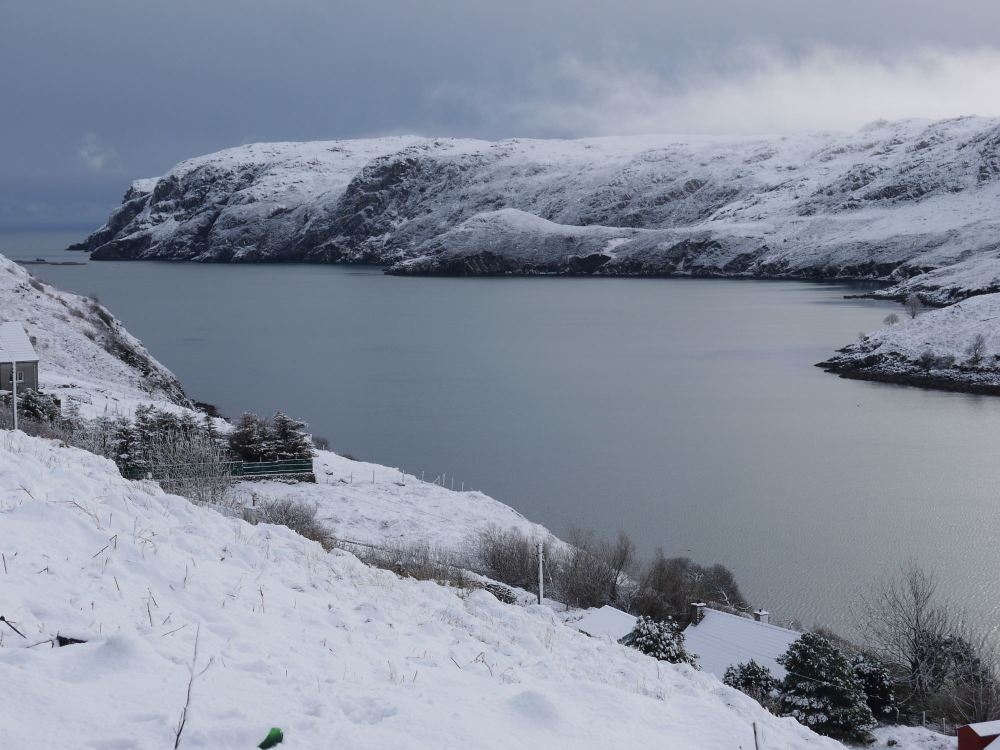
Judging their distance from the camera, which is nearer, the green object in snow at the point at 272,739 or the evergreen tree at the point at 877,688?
the green object in snow at the point at 272,739

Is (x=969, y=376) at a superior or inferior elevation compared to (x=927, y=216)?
inferior

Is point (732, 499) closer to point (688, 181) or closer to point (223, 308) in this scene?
point (223, 308)

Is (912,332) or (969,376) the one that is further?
(912,332)

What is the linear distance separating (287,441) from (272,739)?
1931 centimetres

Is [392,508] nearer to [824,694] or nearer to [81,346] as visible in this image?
[824,694]

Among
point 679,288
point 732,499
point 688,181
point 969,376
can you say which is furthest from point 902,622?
point 688,181

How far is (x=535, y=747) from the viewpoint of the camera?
4.43m

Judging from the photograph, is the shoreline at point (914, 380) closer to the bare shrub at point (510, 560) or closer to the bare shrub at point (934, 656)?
the bare shrub at point (934, 656)

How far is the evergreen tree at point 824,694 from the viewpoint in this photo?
11727 mm

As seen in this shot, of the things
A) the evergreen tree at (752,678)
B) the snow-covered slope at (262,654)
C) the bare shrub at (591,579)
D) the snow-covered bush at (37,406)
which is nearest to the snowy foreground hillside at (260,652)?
the snow-covered slope at (262,654)

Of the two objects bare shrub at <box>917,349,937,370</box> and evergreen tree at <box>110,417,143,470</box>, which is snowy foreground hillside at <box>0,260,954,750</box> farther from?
bare shrub at <box>917,349,937,370</box>

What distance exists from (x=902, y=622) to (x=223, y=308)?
264ft

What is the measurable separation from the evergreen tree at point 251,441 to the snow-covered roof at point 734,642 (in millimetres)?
12254

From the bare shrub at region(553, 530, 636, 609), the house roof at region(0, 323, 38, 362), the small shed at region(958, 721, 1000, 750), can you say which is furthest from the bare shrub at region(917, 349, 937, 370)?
the small shed at region(958, 721, 1000, 750)
